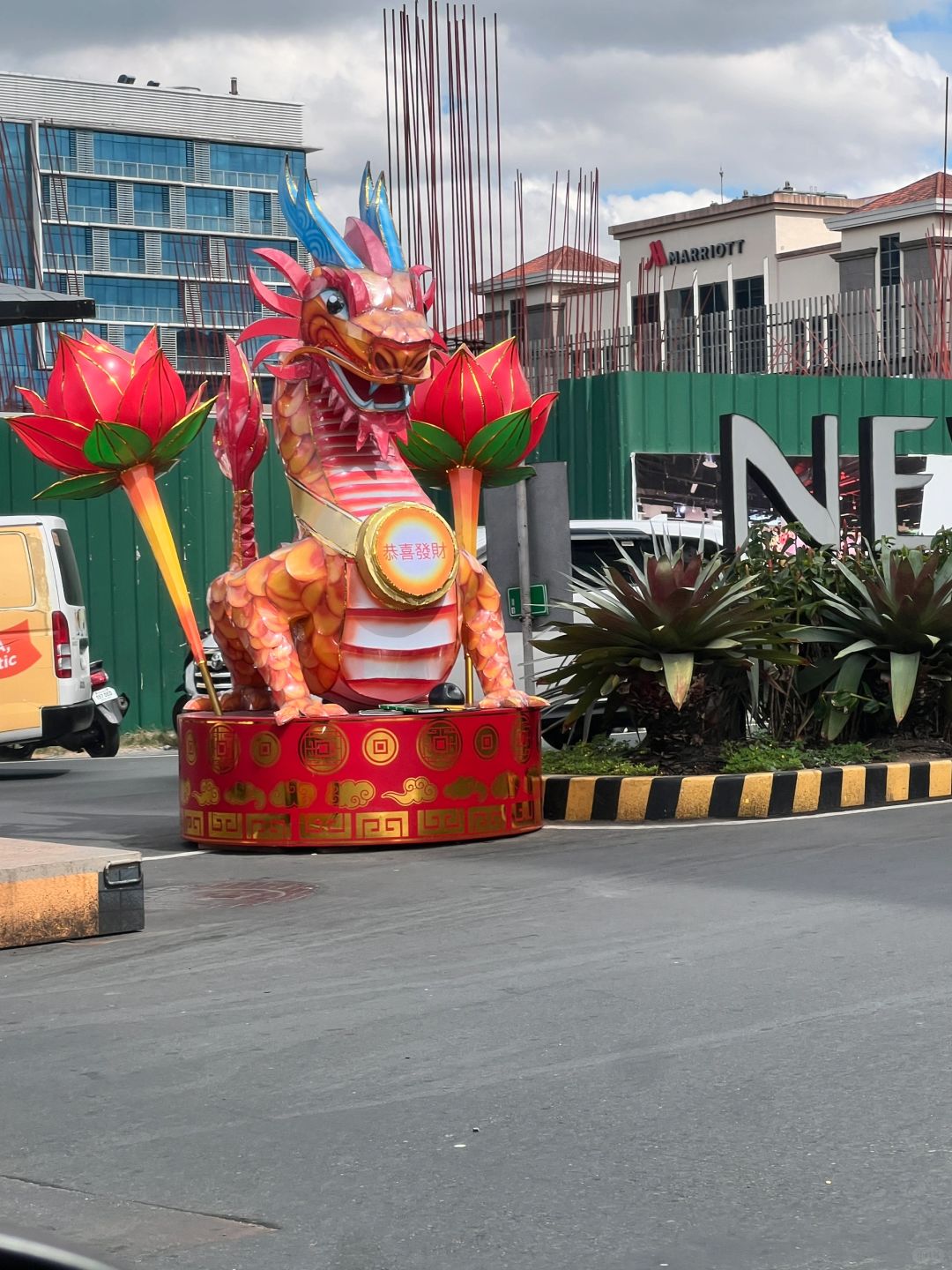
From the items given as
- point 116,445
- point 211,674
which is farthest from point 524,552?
point 211,674

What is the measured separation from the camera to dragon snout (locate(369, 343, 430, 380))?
9.98m

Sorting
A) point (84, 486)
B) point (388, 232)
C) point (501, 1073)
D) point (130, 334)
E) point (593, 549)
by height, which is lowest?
point (501, 1073)

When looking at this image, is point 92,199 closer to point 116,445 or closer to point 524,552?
point 524,552

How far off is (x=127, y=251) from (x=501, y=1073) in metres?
101

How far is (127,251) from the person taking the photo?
333ft

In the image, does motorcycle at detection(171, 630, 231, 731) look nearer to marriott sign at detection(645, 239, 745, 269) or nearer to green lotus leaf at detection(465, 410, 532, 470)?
green lotus leaf at detection(465, 410, 532, 470)

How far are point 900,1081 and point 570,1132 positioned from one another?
0.99 metres

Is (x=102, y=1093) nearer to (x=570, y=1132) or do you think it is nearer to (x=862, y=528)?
(x=570, y=1132)

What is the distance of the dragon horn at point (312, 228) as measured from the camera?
10266 millimetres

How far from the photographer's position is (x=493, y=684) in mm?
10625

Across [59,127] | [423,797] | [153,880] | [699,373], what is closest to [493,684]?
[423,797]

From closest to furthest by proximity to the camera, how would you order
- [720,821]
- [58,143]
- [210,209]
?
[720,821] < [58,143] < [210,209]

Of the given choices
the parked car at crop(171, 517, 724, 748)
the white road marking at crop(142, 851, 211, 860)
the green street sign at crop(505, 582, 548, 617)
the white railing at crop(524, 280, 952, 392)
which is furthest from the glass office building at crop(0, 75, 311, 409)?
the white road marking at crop(142, 851, 211, 860)

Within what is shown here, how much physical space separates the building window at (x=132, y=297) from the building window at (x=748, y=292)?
48235mm
